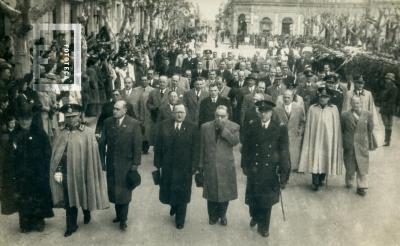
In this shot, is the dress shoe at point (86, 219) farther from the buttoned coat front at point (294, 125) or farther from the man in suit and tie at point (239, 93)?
the man in suit and tie at point (239, 93)

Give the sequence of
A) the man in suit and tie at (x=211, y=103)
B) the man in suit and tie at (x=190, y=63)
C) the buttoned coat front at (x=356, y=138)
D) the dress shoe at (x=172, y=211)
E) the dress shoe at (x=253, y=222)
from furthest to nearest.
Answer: the man in suit and tie at (x=190, y=63) < the man in suit and tie at (x=211, y=103) < the buttoned coat front at (x=356, y=138) < the dress shoe at (x=172, y=211) < the dress shoe at (x=253, y=222)

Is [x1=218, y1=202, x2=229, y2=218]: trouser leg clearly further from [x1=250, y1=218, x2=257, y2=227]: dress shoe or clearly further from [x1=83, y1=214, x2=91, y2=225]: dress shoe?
[x1=83, y1=214, x2=91, y2=225]: dress shoe

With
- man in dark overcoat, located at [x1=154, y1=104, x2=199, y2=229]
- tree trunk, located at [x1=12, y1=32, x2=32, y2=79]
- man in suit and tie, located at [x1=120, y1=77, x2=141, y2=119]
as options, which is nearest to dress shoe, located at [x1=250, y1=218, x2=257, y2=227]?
man in dark overcoat, located at [x1=154, y1=104, x2=199, y2=229]

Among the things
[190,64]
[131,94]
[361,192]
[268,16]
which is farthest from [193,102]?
[268,16]

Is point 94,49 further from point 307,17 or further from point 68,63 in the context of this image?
point 307,17

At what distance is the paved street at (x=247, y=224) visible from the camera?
691 cm

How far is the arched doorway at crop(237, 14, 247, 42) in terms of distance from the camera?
2372 inches

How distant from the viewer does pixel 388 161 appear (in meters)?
11.4

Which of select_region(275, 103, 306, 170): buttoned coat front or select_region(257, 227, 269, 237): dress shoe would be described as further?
select_region(275, 103, 306, 170): buttoned coat front

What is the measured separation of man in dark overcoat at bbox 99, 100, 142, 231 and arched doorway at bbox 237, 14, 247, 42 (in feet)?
174

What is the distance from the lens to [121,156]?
7172mm


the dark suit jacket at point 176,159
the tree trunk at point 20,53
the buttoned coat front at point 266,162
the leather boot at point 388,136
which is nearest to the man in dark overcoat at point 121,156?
the dark suit jacket at point 176,159

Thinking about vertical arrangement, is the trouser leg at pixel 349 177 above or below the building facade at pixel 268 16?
below

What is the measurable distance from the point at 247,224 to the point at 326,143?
237cm
